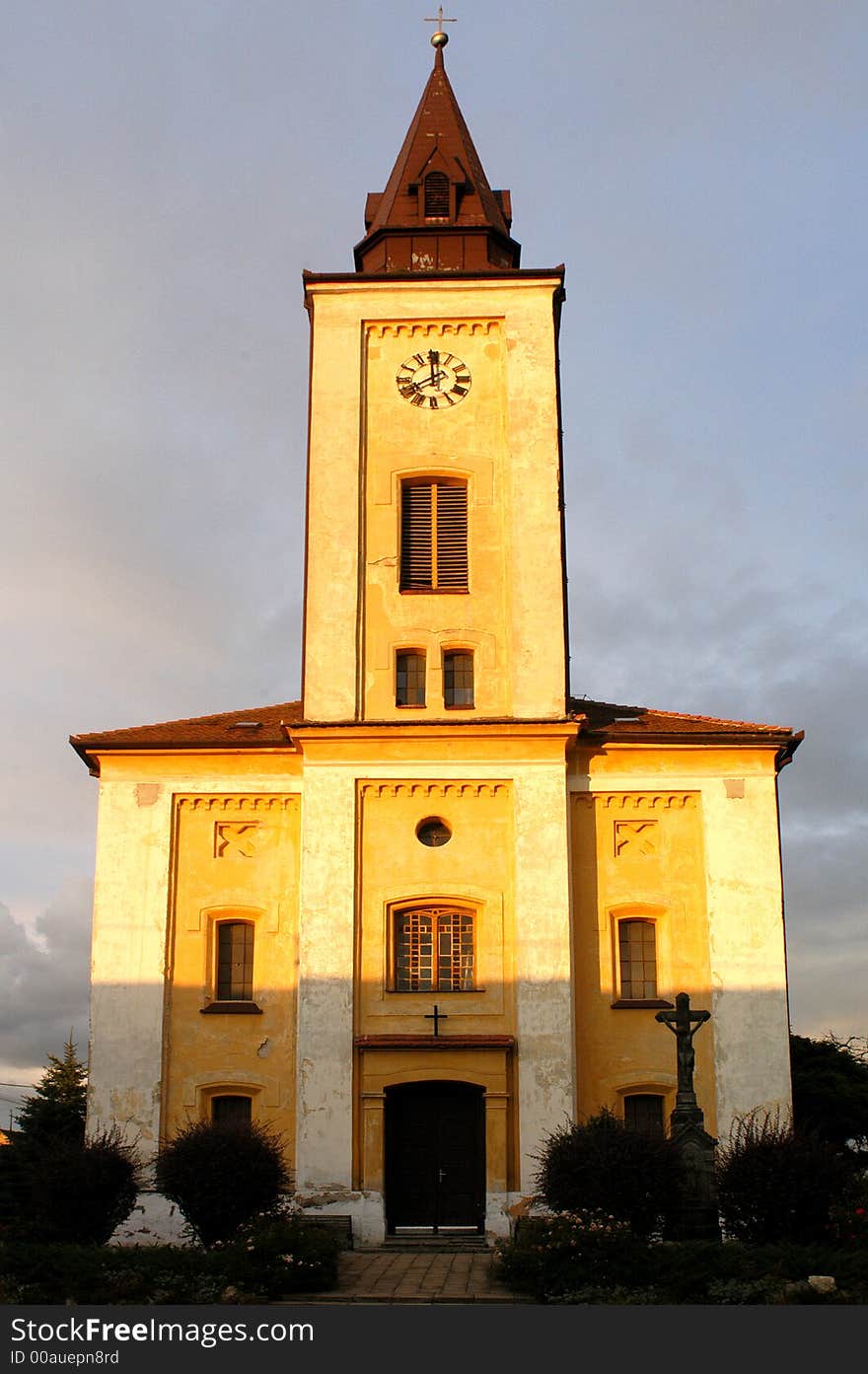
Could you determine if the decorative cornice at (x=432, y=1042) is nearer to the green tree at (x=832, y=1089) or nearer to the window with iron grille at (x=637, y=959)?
the window with iron grille at (x=637, y=959)

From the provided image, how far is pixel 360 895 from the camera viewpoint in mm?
25984

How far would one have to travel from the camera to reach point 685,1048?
2036 cm

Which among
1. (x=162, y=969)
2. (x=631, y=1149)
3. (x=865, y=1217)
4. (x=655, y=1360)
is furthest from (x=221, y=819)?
(x=655, y=1360)

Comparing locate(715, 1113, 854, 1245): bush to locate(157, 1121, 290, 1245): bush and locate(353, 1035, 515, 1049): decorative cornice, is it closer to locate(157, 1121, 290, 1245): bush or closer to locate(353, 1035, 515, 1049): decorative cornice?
locate(353, 1035, 515, 1049): decorative cornice

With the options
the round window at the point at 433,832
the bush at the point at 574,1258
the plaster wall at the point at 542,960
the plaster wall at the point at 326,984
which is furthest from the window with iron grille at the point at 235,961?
the bush at the point at 574,1258

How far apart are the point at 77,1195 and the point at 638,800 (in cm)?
1222

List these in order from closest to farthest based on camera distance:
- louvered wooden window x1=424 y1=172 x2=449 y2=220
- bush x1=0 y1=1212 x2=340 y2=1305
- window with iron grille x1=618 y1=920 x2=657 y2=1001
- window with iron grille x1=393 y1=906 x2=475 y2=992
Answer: bush x1=0 y1=1212 x2=340 y2=1305, window with iron grille x1=393 y1=906 x2=475 y2=992, window with iron grille x1=618 y1=920 x2=657 y2=1001, louvered wooden window x1=424 y1=172 x2=449 y2=220

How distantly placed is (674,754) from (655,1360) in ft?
53.6

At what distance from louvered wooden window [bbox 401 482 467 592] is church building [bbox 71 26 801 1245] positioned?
66 millimetres

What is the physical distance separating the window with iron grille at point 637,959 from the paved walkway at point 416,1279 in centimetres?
579

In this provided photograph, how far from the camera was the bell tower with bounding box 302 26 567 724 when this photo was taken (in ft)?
90.5

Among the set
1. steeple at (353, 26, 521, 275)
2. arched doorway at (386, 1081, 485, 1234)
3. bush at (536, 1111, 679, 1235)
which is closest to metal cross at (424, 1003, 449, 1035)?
arched doorway at (386, 1081, 485, 1234)

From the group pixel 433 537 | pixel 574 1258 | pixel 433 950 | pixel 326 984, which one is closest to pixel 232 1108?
pixel 326 984

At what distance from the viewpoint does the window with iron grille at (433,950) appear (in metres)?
25.8
